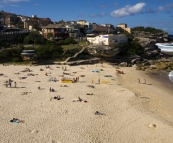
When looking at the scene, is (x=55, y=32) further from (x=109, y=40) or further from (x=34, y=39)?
(x=109, y=40)

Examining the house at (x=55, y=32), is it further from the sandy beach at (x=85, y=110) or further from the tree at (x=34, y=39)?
the sandy beach at (x=85, y=110)

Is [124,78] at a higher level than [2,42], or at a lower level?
lower

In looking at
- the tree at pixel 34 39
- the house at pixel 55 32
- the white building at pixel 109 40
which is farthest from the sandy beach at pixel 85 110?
the house at pixel 55 32

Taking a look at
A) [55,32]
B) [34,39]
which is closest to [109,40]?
[34,39]

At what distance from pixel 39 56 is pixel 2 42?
10541 millimetres

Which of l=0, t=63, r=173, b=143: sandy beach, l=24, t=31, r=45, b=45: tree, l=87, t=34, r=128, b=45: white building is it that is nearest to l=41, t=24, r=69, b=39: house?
l=24, t=31, r=45, b=45: tree

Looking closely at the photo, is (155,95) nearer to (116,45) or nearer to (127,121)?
(127,121)

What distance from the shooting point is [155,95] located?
22.8m

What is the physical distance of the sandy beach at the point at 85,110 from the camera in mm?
13766

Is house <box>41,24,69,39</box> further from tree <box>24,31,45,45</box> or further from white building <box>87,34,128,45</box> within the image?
white building <box>87,34,128,45</box>

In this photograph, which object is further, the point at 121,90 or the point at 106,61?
the point at 106,61

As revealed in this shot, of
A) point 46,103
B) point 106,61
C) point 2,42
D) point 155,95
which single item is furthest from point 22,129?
point 2,42

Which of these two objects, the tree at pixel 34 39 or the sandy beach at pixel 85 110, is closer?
the sandy beach at pixel 85 110

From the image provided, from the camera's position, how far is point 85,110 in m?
17.8
